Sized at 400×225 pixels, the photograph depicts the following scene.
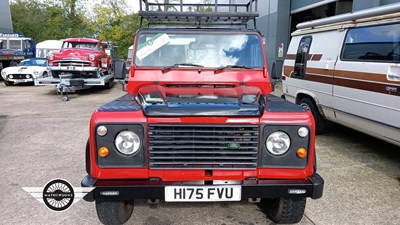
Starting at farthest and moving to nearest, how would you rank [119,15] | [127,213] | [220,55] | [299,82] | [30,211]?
[119,15] < [299,82] < [220,55] < [30,211] < [127,213]

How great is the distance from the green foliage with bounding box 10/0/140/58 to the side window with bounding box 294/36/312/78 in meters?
18.4

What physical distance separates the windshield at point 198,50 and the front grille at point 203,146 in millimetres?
1439

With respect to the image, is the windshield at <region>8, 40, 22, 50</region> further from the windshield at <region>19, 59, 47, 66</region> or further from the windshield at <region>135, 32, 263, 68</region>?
the windshield at <region>135, 32, 263, 68</region>

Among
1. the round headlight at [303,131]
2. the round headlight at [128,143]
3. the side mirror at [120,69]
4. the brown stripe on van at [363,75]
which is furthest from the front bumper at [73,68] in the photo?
the round headlight at [303,131]

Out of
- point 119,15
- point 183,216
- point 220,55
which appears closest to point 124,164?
point 183,216

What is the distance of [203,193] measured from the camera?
2.65 metres

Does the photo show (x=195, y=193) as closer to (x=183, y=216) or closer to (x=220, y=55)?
(x=183, y=216)

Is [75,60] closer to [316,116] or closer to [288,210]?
[316,116]

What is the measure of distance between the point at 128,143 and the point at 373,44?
13.0 ft

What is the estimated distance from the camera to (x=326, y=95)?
5.91 m

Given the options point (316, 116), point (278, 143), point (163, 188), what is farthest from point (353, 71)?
point (163, 188)

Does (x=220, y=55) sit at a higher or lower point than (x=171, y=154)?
higher

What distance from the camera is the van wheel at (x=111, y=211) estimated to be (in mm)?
2961

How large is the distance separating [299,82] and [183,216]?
439 centimetres
